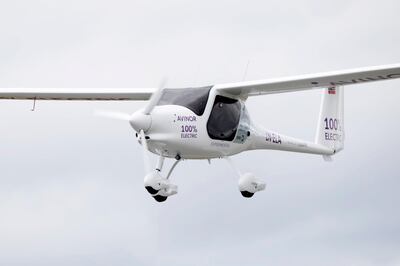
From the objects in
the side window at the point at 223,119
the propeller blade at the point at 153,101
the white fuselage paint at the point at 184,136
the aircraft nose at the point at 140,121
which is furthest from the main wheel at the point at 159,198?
the propeller blade at the point at 153,101

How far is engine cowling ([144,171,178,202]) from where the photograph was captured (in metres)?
29.2

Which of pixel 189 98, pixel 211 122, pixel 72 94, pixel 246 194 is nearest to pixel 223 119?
pixel 211 122

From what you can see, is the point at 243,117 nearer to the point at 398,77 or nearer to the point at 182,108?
the point at 182,108

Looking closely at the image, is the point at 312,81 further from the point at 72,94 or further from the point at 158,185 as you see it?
the point at 72,94

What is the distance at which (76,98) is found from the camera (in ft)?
111

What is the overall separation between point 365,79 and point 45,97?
892 cm

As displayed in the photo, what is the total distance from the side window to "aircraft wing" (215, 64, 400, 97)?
0.32m

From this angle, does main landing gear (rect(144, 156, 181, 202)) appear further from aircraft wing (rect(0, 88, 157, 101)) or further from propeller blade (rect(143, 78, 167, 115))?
aircraft wing (rect(0, 88, 157, 101))

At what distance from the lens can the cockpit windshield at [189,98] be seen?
3000cm

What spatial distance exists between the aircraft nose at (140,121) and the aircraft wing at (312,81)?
2285 mm

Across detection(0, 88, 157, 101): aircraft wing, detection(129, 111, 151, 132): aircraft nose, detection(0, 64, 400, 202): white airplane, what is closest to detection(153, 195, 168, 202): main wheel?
detection(0, 64, 400, 202): white airplane

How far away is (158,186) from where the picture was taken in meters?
29.2

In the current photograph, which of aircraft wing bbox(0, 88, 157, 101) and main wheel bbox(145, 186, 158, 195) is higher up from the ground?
aircraft wing bbox(0, 88, 157, 101)

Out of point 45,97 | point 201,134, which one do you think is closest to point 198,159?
point 201,134
